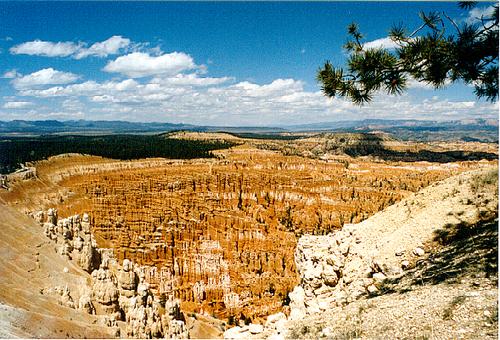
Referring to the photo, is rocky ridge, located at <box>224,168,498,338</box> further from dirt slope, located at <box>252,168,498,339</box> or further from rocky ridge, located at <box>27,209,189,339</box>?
rocky ridge, located at <box>27,209,189,339</box>

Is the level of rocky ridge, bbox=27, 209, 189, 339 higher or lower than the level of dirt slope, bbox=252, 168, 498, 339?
lower

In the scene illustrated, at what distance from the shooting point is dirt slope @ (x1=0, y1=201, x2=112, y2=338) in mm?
10391

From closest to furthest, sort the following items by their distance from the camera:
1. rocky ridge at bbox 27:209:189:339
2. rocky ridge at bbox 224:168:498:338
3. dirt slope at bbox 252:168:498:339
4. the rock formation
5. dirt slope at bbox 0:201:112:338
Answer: dirt slope at bbox 252:168:498:339 → rocky ridge at bbox 224:168:498:338 → dirt slope at bbox 0:201:112:338 → rocky ridge at bbox 27:209:189:339 → the rock formation

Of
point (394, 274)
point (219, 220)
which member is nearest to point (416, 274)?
point (394, 274)

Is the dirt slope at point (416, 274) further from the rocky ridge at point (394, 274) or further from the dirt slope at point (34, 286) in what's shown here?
the dirt slope at point (34, 286)

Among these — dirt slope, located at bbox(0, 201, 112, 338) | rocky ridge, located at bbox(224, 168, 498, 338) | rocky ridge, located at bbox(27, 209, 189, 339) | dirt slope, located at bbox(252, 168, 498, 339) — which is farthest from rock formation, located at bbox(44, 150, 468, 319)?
dirt slope, located at bbox(252, 168, 498, 339)

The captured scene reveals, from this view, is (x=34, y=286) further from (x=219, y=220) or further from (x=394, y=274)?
(x=219, y=220)

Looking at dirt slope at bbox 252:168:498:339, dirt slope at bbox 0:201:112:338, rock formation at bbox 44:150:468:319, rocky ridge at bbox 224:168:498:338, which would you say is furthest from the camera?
rock formation at bbox 44:150:468:319

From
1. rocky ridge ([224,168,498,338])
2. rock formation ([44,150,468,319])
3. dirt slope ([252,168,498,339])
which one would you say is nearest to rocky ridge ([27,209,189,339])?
rocky ridge ([224,168,498,338])

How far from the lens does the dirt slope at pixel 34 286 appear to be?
34.1 feet

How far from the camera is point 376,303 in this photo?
8992 mm

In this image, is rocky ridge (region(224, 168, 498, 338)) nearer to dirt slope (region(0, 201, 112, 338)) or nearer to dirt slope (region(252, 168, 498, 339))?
dirt slope (region(252, 168, 498, 339))

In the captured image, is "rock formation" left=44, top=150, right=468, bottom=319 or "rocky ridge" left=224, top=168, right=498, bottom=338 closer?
"rocky ridge" left=224, top=168, right=498, bottom=338

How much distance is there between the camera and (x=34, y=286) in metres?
14.4
